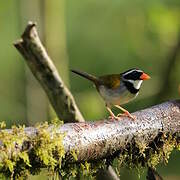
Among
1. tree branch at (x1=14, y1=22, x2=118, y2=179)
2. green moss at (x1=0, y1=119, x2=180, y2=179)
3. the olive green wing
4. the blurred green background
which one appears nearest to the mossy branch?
green moss at (x1=0, y1=119, x2=180, y2=179)

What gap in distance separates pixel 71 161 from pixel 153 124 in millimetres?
605

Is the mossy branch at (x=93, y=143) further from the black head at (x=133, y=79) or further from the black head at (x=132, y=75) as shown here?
the black head at (x=132, y=75)

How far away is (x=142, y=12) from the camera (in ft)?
22.4

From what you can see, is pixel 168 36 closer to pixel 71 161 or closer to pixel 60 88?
pixel 60 88

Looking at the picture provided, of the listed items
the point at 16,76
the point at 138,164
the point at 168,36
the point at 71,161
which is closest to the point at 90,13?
the point at 16,76

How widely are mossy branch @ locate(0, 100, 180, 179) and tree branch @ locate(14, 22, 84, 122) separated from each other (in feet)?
2.62

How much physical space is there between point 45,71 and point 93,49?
4.85 m

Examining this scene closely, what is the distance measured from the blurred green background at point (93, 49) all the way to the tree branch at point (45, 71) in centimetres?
165

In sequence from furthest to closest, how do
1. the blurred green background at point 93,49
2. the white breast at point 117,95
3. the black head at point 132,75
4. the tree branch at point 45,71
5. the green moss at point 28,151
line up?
the blurred green background at point 93,49 < the black head at point 132,75 < the white breast at point 117,95 < the tree branch at point 45,71 < the green moss at point 28,151

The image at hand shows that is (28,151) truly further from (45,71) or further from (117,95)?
(117,95)

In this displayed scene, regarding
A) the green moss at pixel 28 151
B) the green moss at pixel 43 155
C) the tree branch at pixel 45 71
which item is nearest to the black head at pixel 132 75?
the tree branch at pixel 45 71

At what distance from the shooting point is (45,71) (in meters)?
3.64

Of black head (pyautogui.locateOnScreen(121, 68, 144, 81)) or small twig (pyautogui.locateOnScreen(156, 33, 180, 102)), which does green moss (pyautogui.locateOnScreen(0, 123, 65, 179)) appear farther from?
small twig (pyautogui.locateOnScreen(156, 33, 180, 102))

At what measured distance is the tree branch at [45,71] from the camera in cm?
349
